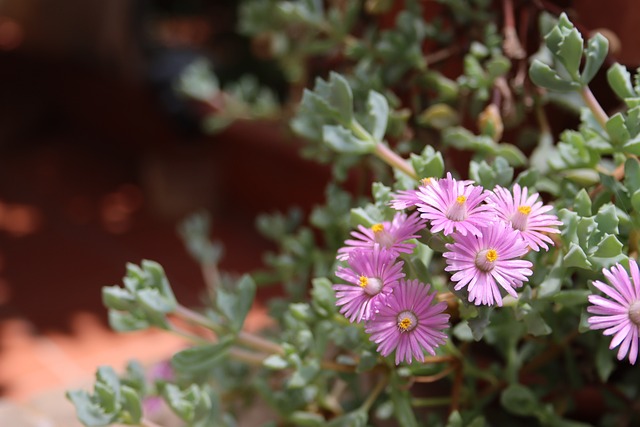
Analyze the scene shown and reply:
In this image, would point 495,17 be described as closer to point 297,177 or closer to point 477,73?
point 477,73

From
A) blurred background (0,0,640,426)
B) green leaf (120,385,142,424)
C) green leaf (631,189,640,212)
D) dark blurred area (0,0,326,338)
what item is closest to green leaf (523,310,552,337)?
green leaf (631,189,640,212)

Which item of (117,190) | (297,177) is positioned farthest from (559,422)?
(117,190)

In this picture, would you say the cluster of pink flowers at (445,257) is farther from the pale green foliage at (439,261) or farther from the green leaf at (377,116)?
the green leaf at (377,116)

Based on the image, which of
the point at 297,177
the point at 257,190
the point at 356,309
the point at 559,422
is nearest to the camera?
the point at 356,309

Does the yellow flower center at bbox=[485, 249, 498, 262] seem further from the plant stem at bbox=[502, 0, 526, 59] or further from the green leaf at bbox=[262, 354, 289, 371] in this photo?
the plant stem at bbox=[502, 0, 526, 59]

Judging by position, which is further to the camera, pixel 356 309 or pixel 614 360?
pixel 614 360

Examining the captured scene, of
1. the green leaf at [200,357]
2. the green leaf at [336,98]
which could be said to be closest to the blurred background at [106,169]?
the green leaf at [200,357]
